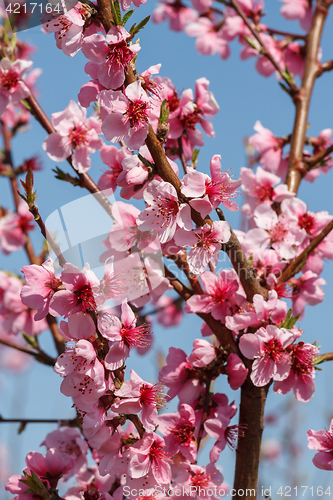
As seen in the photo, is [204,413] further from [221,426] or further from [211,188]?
[211,188]

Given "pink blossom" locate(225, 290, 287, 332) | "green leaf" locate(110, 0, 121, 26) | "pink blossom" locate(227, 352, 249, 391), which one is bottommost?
"pink blossom" locate(227, 352, 249, 391)

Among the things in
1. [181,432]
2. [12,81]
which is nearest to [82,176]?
[12,81]

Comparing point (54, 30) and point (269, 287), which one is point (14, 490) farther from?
point (54, 30)

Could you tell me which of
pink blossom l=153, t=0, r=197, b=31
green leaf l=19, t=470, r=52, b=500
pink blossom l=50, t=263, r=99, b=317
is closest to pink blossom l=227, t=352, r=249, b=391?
pink blossom l=50, t=263, r=99, b=317

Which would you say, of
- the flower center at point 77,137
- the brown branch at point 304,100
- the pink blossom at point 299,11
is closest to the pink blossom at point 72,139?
the flower center at point 77,137

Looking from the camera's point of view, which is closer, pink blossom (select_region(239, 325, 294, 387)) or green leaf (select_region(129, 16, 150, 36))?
green leaf (select_region(129, 16, 150, 36))

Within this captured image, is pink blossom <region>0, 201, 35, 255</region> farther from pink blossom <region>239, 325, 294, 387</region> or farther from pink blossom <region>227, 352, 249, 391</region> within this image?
pink blossom <region>239, 325, 294, 387</region>

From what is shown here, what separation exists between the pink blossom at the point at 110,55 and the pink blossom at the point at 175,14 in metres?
3.55

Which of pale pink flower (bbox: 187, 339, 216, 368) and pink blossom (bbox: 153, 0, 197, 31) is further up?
pink blossom (bbox: 153, 0, 197, 31)

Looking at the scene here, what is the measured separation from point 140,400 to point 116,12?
4.64ft

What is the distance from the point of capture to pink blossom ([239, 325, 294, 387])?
1938mm

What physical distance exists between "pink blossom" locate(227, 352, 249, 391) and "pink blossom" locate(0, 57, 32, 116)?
1930 millimetres

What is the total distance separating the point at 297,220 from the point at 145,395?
1.39 metres

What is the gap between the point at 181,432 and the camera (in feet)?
6.95
